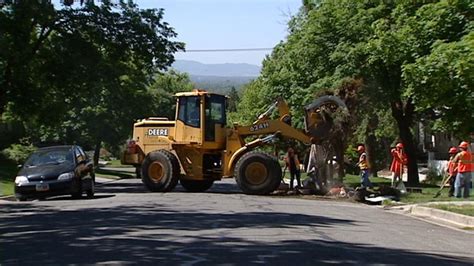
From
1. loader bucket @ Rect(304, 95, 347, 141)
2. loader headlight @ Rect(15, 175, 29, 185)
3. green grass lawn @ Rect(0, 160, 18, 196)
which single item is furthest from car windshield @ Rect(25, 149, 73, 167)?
loader bucket @ Rect(304, 95, 347, 141)

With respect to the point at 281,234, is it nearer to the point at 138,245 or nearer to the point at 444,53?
the point at 138,245

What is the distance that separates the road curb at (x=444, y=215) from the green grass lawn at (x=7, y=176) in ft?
46.9

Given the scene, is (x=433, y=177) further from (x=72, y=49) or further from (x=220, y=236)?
(x=220, y=236)

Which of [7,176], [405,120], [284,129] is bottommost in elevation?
[7,176]

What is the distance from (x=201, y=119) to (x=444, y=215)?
1004 centimetres

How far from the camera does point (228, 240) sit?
11.2 m

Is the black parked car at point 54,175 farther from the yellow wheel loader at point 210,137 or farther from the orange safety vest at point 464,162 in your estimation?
the orange safety vest at point 464,162

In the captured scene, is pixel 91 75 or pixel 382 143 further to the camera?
pixel 382 143

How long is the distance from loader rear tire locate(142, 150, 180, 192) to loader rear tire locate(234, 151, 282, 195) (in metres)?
2.24

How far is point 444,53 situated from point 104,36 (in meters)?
16.5

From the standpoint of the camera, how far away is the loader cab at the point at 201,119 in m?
24.4

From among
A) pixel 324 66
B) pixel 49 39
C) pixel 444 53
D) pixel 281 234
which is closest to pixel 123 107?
pixel 49 39

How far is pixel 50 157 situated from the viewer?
70.5ft

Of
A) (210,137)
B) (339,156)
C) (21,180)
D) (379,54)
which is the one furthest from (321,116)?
(21,180)
